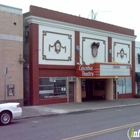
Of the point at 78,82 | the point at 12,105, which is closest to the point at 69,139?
the point at 12,105

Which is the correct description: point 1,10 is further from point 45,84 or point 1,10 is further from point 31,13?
point 45,84

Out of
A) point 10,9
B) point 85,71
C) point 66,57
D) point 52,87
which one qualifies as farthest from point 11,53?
point 85,71

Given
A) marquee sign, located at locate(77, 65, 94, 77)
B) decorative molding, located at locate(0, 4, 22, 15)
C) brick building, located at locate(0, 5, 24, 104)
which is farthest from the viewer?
marquee sign, located at locate(77, 65, 94, 77)

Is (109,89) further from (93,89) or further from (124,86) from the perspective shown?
(124,86)

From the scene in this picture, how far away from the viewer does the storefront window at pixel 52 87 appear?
73.6 feet

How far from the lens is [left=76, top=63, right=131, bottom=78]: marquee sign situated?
78.1 ft

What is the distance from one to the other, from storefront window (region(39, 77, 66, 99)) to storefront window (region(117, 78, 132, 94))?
28.5ft

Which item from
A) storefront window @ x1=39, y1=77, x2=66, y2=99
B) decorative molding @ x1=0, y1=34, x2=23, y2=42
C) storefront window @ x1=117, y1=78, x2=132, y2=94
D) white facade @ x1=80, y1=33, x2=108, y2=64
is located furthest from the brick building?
storefront window @ x1=117, y1=78, x2=132, y2=94

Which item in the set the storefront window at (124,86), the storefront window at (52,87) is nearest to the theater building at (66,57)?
the storefront window at (52,87)

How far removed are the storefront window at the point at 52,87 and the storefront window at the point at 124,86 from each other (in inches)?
343

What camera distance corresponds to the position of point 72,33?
82.4ft

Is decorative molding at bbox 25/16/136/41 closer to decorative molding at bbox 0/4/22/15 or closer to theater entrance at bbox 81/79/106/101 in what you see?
decorative molding at bbox 0/4/22/15

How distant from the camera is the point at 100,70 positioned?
23891 millimetres

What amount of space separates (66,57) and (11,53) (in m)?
5.82
